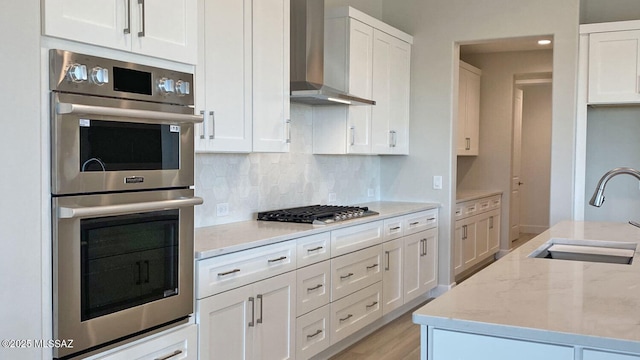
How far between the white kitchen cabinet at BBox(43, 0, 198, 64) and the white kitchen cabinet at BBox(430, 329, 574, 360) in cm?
152

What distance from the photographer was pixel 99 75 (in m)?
2.11

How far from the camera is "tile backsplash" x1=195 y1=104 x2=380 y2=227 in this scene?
142 inches

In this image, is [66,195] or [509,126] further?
[509,126]

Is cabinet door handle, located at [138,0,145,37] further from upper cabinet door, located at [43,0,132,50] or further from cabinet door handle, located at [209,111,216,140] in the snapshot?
cabinet door handle, located at [209,111,216,140]

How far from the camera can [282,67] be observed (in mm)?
3658

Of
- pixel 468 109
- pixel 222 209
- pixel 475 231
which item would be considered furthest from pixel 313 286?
pixel 468 109

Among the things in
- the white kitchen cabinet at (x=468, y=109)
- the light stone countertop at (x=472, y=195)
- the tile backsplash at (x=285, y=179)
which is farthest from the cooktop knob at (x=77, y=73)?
the white kitchen cabinet at (x=468, y=109)

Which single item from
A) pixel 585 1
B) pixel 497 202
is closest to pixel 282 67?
pixel 585 1

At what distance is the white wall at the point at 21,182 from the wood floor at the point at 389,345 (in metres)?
2.45

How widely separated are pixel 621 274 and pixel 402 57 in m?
3.61

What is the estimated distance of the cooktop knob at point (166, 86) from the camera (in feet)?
7.75

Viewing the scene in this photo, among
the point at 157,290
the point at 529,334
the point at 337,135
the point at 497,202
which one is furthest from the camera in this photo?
the point at 497,202

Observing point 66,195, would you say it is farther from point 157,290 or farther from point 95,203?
point 157,290

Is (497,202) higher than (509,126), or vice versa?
(509,126)
